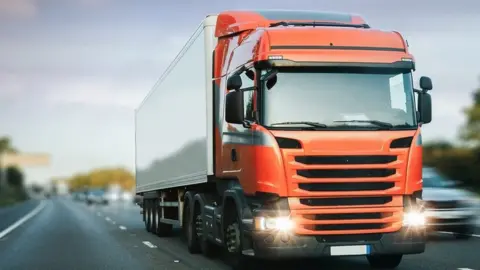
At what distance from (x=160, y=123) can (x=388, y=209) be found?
9108 mm

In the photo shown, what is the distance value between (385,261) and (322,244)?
7.70 feet

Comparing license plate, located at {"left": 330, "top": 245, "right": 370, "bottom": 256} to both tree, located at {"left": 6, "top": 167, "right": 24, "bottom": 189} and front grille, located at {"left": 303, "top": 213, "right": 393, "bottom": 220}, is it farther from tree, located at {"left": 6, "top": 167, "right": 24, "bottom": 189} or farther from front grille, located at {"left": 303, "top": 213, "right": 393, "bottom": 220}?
tree, located at {"left": 6, "top": 167, "right": 24, "bottom": 189}

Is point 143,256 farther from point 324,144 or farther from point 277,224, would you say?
point 324,144

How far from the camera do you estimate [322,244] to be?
32.0 ft

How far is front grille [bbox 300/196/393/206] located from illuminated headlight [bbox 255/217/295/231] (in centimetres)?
30

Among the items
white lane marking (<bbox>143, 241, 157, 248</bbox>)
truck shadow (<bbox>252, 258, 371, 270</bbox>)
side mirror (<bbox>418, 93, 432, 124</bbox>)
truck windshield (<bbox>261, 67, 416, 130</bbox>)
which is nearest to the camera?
truck windshield (<bbox>261, 67, 416, 130</bbox>)

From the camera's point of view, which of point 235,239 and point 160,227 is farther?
point 160,227

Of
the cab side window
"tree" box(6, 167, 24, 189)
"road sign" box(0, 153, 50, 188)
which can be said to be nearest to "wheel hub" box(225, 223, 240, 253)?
the cab side window

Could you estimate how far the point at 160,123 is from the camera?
18.1 meters

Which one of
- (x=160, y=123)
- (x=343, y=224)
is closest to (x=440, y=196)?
(x=160, y=123)

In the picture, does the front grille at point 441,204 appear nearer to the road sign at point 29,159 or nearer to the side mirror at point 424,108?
the side mirror at point 424,108

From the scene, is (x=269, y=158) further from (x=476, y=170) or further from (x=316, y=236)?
(x=476, y=170)

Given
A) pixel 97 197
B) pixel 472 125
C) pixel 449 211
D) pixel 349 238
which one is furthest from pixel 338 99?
pixel 97 197

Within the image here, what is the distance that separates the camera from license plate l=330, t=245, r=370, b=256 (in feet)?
32.2
